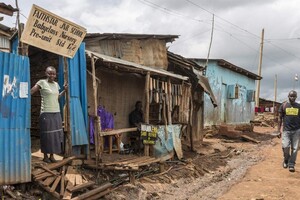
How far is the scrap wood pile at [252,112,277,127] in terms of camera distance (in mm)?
31006

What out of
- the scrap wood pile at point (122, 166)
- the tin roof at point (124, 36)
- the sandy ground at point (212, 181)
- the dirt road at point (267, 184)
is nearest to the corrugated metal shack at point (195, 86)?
the tin roof at point (124, 36)

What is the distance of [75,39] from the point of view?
252 inches

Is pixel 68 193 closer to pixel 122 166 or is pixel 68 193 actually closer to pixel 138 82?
pixel 122 166

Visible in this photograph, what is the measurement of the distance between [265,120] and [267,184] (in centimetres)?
2599

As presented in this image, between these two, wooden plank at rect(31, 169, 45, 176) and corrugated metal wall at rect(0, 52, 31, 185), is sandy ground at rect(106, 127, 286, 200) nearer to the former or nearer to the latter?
wooden plank at rect(31, 169, 45, 176)

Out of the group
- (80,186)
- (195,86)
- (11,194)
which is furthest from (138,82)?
(11,194)

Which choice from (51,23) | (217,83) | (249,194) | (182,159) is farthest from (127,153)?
(217,83)

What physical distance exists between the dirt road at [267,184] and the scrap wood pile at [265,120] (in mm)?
21181

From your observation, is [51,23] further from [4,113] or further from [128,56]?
[128,56]

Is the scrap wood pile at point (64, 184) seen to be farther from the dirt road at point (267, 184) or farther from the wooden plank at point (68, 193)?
the dirt road at point (267, 184)

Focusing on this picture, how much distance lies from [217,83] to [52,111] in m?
16.4

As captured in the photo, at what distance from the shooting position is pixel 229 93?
23.0 metres

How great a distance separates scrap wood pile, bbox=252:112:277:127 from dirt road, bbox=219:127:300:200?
21.2 m

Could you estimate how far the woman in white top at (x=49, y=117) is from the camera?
6.11 metres
